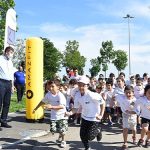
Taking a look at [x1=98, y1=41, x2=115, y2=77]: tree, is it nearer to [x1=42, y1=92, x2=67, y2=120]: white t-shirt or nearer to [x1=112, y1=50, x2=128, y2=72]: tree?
[x1=112, y1=50, x2=128, y2=72]: tree

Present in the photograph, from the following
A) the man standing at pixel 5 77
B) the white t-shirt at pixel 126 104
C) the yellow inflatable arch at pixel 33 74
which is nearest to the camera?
the white t-shirt at pixel 126 104

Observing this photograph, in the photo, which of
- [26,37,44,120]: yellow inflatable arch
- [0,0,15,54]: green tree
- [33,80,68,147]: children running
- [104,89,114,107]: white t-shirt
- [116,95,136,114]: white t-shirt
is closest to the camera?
[33,80,68,147]: children running

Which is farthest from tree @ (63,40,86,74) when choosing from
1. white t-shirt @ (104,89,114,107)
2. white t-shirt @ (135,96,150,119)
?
white t-shirt @ (135,96,150,119)

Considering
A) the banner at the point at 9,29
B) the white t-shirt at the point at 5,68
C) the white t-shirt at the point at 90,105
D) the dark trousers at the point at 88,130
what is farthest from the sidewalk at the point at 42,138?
the banner at the point at 9,29

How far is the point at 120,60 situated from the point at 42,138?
47340 millimetres

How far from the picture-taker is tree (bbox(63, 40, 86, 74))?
64.9m

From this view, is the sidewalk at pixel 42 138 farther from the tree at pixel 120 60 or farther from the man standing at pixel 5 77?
the tree at pixel 120 60

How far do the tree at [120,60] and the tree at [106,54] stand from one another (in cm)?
68

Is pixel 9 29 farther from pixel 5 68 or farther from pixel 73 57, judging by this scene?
pixel 73 57

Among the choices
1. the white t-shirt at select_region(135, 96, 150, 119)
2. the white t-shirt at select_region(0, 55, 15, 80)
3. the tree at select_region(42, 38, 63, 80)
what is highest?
the tree at select_region(42, 38, 63, 80)

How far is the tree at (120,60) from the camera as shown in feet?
185

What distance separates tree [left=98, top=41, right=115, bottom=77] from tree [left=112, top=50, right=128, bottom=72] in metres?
0.68

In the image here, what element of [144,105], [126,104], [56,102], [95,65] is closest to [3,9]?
[95,65]

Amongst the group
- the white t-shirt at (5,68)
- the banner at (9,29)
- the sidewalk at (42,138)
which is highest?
the banner at (9,29)
